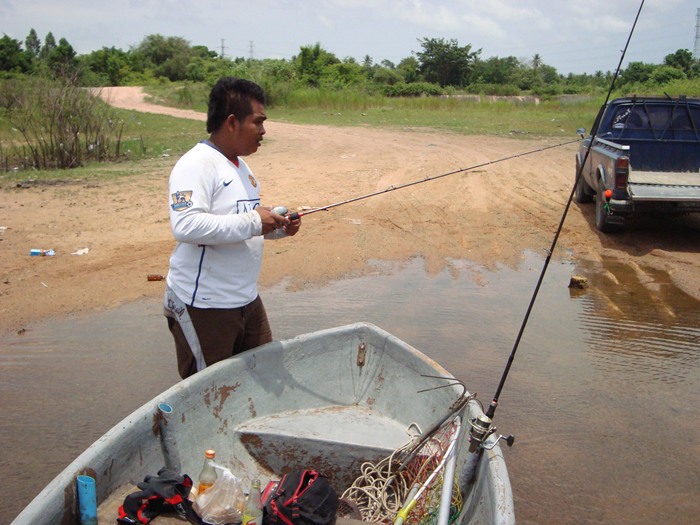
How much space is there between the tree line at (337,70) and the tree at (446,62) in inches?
2.9

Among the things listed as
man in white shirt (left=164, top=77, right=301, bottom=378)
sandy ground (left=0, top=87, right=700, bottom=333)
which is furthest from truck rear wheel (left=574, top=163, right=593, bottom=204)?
man in white shirt (left=164, top=77, right=301, bottom=378)

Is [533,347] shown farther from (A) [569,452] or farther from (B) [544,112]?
(B) [544,112]

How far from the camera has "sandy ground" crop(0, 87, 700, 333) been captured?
717 cm

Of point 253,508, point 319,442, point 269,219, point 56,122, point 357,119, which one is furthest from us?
point 357,119

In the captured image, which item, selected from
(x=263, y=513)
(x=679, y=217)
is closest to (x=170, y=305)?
(x=263, y=513)

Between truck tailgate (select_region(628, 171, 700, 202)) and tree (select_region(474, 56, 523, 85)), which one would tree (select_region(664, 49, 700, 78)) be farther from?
truck tailgate (select_region(628, 171, 700, 202))

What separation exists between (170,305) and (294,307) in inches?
129

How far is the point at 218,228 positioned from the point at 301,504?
121 cm

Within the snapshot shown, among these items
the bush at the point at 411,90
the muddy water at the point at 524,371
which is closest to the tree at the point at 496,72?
the bush at the point at 411,90

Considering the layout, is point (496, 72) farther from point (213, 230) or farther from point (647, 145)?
point (213, 230)

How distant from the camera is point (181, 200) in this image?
9.82 ft

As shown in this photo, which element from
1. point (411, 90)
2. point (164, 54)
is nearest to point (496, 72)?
point (411, 90)

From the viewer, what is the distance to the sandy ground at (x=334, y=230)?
7.17 meters

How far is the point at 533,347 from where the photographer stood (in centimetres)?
585
